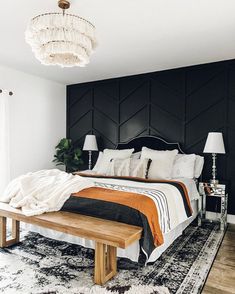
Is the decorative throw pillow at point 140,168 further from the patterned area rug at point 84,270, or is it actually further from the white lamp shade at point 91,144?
the white lamp shade at point 91,144

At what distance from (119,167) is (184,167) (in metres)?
1.00

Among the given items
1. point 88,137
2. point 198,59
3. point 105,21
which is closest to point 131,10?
point 105,21

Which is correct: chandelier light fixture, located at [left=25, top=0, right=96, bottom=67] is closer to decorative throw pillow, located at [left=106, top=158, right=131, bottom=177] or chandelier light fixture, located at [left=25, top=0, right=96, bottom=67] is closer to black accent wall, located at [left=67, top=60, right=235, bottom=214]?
decorative throw pillow, located at [left=106, top=158, right=131, bottom=177]

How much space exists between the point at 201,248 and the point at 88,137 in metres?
2.91

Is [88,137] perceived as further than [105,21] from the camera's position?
Yes

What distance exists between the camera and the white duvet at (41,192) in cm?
262

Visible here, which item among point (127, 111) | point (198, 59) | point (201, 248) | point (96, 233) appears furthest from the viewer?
point (127, 111)

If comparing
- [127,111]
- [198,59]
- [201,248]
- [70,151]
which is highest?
[198,59]

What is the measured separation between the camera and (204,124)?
13.3ft

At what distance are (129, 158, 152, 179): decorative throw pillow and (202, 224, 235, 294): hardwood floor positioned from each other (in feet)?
4.42

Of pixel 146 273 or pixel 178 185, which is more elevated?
pixel 178 185

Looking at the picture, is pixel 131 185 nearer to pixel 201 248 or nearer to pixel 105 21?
pixel 201 248

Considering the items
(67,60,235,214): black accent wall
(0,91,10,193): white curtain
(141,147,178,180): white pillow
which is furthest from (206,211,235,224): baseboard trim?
(0,91,10,193): white curtain

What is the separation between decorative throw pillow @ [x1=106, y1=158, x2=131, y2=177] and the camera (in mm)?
3691
